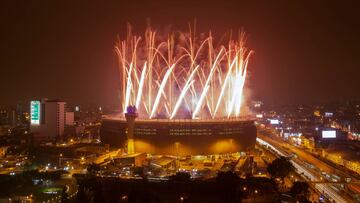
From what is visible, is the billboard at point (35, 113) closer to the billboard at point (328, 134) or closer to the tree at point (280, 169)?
the billboard at point (328, 134)

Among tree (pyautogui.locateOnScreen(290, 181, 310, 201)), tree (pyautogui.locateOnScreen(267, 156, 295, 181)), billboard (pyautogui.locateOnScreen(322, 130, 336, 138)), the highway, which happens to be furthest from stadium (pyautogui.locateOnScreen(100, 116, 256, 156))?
tree (pyautogui.locateOnScreen(290, 181, 310, 201))

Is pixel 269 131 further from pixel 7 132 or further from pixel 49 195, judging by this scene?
pixel 49 195

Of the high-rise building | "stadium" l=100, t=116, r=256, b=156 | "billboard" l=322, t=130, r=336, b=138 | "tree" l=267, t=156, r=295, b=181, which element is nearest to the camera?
"tree" l=267, t=156, r=295, b=181

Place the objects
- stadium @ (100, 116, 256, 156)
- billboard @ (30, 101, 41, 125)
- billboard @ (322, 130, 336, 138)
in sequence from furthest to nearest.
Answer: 1. billboard @ (30, 101, 41, 125)
2. billboard @ (322, 130, 336, 138)
3. stadium @ (100, 116, 256, 156)

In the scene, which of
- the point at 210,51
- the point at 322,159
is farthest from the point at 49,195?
the point at 322,159

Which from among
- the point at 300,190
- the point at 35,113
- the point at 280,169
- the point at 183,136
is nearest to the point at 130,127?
the point at 183,136

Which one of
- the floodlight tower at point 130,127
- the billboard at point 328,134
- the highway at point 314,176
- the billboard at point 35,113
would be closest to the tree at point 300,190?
the highway at point 314,176

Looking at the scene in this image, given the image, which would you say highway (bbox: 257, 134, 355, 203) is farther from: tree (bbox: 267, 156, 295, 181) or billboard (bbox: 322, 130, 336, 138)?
billboard (bbox: 322, 130, 336, 138)

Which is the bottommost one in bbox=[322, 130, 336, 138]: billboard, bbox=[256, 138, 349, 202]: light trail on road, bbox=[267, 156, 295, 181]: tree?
bbox=[256, 138, 349, 202]: light trail on road

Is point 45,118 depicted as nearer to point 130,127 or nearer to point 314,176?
point 130,127
